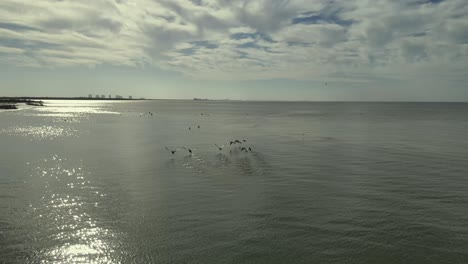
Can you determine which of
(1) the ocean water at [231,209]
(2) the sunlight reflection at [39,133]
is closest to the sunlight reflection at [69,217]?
(1) the ocean water at [231,209]

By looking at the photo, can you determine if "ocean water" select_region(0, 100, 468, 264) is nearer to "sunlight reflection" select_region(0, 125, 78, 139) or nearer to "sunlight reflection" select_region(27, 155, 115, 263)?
"sunlight reflection" select_region(27, 155, 115, 263)

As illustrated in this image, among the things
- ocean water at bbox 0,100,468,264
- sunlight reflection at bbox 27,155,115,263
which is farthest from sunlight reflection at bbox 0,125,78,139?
sunlight reflection at bbox 27,155,115,263

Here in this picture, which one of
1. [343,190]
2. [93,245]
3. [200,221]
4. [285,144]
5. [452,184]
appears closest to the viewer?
[93,245]

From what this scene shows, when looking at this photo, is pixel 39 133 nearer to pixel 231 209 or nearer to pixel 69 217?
pixel 69 217

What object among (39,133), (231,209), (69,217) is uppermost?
(39,133)

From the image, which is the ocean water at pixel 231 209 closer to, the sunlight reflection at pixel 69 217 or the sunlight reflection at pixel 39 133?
the sunlight reflection at pixel 69 217

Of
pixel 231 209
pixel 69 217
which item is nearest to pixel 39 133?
pixel 69 217

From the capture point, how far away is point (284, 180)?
2761cm

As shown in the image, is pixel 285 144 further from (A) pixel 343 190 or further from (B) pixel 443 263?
(B) pixel 443 263

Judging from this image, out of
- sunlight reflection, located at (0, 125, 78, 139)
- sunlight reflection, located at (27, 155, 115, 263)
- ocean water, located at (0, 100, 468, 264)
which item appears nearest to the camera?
sunlight reflection, located at (27, 155, 115, 263)

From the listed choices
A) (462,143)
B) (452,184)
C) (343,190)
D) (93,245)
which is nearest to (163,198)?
(93,245)

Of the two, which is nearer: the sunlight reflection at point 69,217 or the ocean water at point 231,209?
the sunlight reflection at point 69,217

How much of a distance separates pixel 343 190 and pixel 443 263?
34.3 feet

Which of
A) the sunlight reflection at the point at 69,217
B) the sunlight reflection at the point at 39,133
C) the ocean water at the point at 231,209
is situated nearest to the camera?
the sunlight reflection at the point at 69,217
